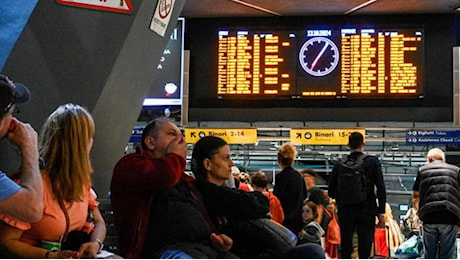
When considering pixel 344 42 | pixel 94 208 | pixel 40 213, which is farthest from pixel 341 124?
pixel 40 213

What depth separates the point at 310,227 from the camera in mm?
5957

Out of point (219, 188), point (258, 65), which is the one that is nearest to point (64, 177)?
point (219, 188)

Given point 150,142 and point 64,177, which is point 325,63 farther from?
point 64,177

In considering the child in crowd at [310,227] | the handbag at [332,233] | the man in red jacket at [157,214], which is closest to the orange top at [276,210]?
the child in crowd at [310,227]

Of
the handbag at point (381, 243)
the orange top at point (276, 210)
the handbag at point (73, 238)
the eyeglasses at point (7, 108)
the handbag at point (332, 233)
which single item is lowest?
the handbag at point (381, 243)

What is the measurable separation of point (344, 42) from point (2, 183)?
304 inches

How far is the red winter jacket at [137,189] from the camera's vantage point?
8.97ft

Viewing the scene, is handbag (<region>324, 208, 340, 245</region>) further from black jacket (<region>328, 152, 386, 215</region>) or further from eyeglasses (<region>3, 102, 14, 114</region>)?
eyeglasses (<region>3, 102, 14, 114</region>)

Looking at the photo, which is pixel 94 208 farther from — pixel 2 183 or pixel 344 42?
pixel 344 42

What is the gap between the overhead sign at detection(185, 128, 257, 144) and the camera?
10.9m

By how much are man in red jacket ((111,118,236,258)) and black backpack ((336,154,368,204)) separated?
3444 millimetres

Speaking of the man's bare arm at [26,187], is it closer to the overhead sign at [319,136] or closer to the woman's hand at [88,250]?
the woman's hand at [88,250]

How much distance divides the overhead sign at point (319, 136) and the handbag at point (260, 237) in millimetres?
7660

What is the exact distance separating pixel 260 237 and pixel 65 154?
1051 millimetres
